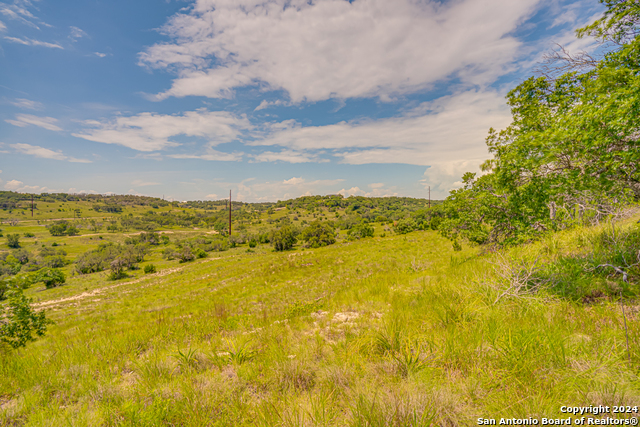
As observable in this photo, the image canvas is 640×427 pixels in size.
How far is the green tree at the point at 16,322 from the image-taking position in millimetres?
6793

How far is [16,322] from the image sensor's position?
7000 millimetres

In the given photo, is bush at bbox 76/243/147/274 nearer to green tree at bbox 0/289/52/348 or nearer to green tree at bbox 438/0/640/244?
green tree at bbox 0/289/52/348

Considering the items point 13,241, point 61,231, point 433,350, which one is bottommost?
point 13,241

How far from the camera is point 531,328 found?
3.24 meters

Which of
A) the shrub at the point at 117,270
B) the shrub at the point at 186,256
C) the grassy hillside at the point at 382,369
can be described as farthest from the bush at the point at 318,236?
the grassy hillside at the point at 382,369

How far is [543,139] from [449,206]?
8.22m

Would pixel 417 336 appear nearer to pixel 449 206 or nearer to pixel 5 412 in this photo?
pixel 5 412

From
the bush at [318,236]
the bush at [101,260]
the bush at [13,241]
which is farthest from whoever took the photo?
the bush at [13,241]

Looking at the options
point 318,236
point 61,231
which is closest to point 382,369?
point 318,236

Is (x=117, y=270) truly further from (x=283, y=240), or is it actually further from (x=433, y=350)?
(x=433, y=350)

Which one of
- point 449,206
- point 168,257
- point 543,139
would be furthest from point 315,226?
point 543,139

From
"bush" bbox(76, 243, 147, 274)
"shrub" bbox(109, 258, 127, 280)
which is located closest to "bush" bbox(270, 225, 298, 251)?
"shrub" bbox(109, 258, 127, 280)

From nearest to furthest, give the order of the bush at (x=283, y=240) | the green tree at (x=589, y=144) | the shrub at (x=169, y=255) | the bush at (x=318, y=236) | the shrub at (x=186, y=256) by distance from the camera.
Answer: the green tree at (x=589, y=144)
the shrub at (x=186, y=256)
the bush at (x=318, y=236)
the bush at (x=283, y=240)
the shrub at (x=169, y=255)

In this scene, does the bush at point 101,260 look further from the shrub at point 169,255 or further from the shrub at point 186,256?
the shrub at point 186,256
